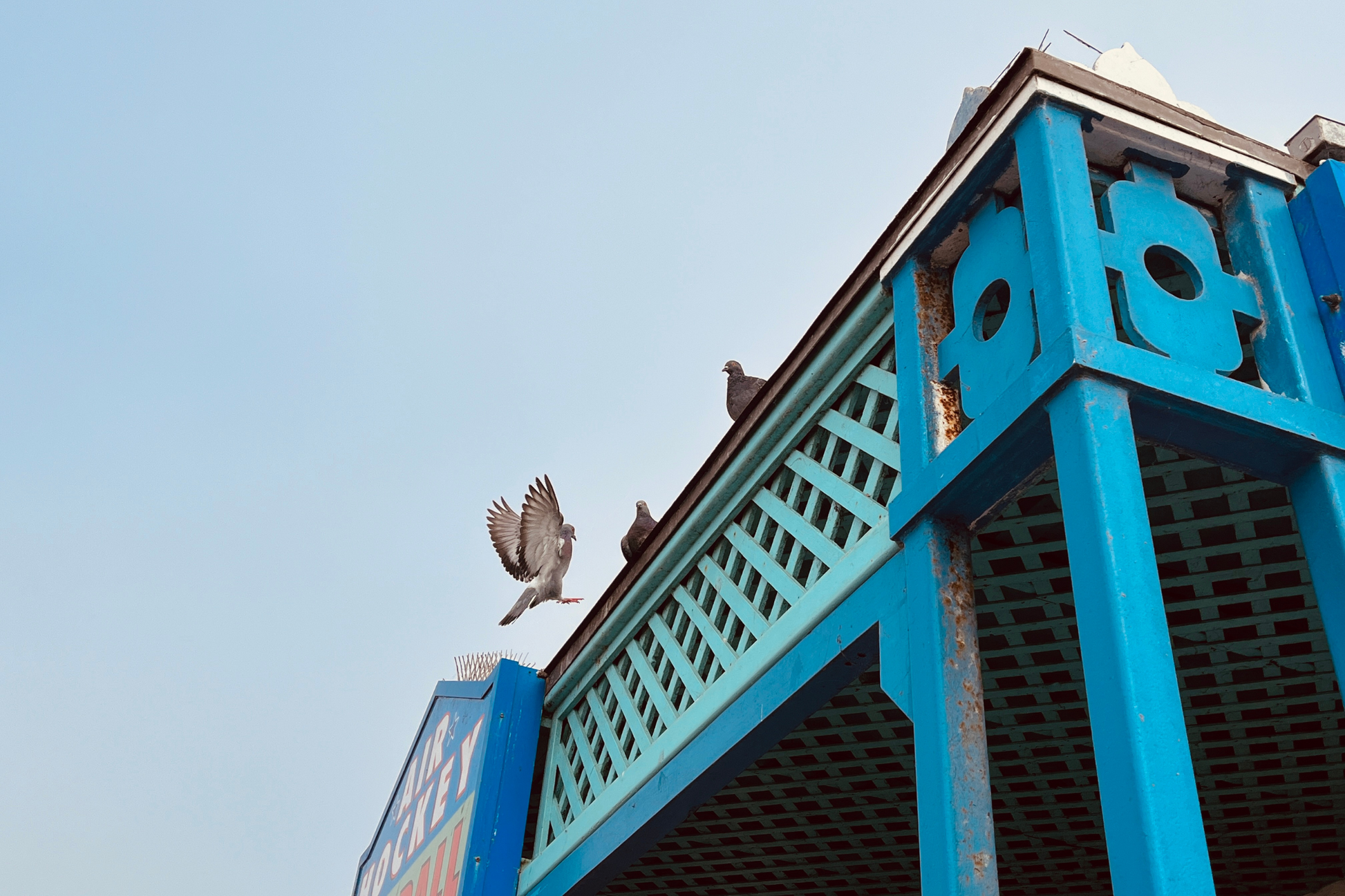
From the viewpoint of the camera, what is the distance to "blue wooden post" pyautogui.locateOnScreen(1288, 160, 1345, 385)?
8.89 ft

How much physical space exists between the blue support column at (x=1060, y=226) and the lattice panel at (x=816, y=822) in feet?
4.85

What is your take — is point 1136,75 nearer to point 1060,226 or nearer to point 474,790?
point 1060,226

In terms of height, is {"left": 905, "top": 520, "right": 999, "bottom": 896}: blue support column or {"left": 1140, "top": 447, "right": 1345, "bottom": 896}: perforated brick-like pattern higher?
{"left": 1140, "top": 447, "right": 1345, "bottom": 896}: perforated brick-like pattern

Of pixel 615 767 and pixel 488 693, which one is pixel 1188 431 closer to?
pixel 615 767

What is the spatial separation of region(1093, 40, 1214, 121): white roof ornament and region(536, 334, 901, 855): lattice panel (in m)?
0.95

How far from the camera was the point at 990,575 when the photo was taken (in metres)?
3.29

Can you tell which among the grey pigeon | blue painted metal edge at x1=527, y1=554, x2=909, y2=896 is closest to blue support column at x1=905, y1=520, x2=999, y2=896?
blue painted metal edge at x1=527, y1=554, x2=909, y2=896

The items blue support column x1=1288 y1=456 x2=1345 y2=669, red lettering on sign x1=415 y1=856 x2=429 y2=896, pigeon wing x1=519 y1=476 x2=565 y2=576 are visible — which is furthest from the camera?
pigeon wing x1=519 y1=476 x2=565 y2=576

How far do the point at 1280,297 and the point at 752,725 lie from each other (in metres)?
1.85

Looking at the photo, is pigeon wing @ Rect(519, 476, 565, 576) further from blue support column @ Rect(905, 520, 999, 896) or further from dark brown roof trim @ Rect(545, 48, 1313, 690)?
blue support column @ Rect(905, 520, 999, 896)

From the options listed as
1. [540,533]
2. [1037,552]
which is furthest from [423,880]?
[1037,552]

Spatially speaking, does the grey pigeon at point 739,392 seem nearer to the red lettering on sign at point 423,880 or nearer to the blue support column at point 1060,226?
the red lettering on sign at point 423,880

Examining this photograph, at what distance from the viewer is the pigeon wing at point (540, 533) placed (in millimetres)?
8289

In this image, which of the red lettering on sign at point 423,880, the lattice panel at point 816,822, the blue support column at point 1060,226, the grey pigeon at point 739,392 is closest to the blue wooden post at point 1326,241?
the blue support column at point 1060,226
